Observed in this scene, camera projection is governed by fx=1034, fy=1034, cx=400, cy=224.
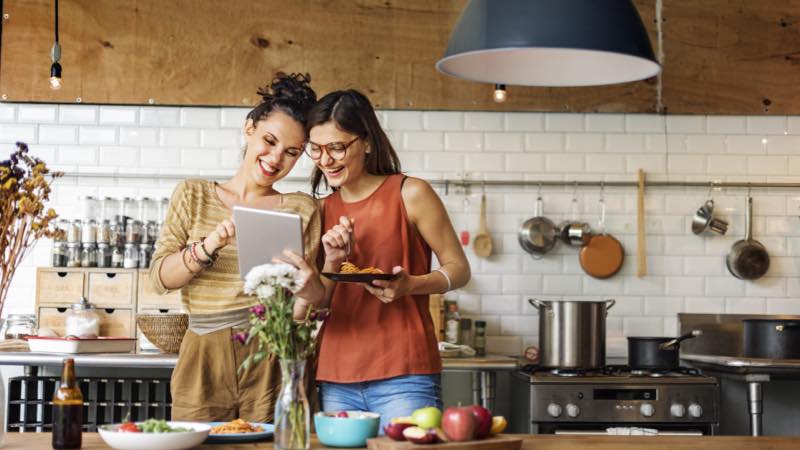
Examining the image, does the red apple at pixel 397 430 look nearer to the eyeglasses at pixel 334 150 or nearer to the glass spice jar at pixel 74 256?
the eyeglasses at pixel 334 150

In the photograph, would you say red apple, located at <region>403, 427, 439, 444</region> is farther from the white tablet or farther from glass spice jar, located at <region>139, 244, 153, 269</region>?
glass spice jar, located at <region>139, 244, 153, 269</region>

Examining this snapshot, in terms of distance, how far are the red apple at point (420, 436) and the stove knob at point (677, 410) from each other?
8.90 feet

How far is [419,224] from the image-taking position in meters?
3.11

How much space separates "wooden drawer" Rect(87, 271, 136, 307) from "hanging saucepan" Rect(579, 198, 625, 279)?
245cm

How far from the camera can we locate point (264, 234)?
109 inches

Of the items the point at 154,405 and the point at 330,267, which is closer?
the point at 330,267

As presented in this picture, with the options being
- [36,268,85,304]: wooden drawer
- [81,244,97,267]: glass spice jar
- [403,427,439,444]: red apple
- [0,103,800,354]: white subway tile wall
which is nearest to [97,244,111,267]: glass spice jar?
[81,244,97,267]: glass spice jar

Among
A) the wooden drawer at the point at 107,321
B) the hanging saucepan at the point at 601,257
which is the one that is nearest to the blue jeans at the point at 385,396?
the wooden drawer at the point at 107,321

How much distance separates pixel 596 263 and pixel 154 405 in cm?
250

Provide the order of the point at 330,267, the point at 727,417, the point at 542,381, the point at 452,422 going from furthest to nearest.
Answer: the point at 727,417 → the point at 542,381 → the point at 330,267 → the point at 452,422

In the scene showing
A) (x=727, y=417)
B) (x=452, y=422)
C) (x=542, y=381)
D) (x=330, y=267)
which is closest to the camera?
(x=452, y=422)

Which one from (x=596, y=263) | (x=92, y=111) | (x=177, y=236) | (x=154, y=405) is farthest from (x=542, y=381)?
(x=92, y=111)

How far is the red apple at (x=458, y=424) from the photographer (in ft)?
7.96

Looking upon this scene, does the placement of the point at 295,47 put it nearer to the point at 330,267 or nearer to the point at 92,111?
the point at 92,111
